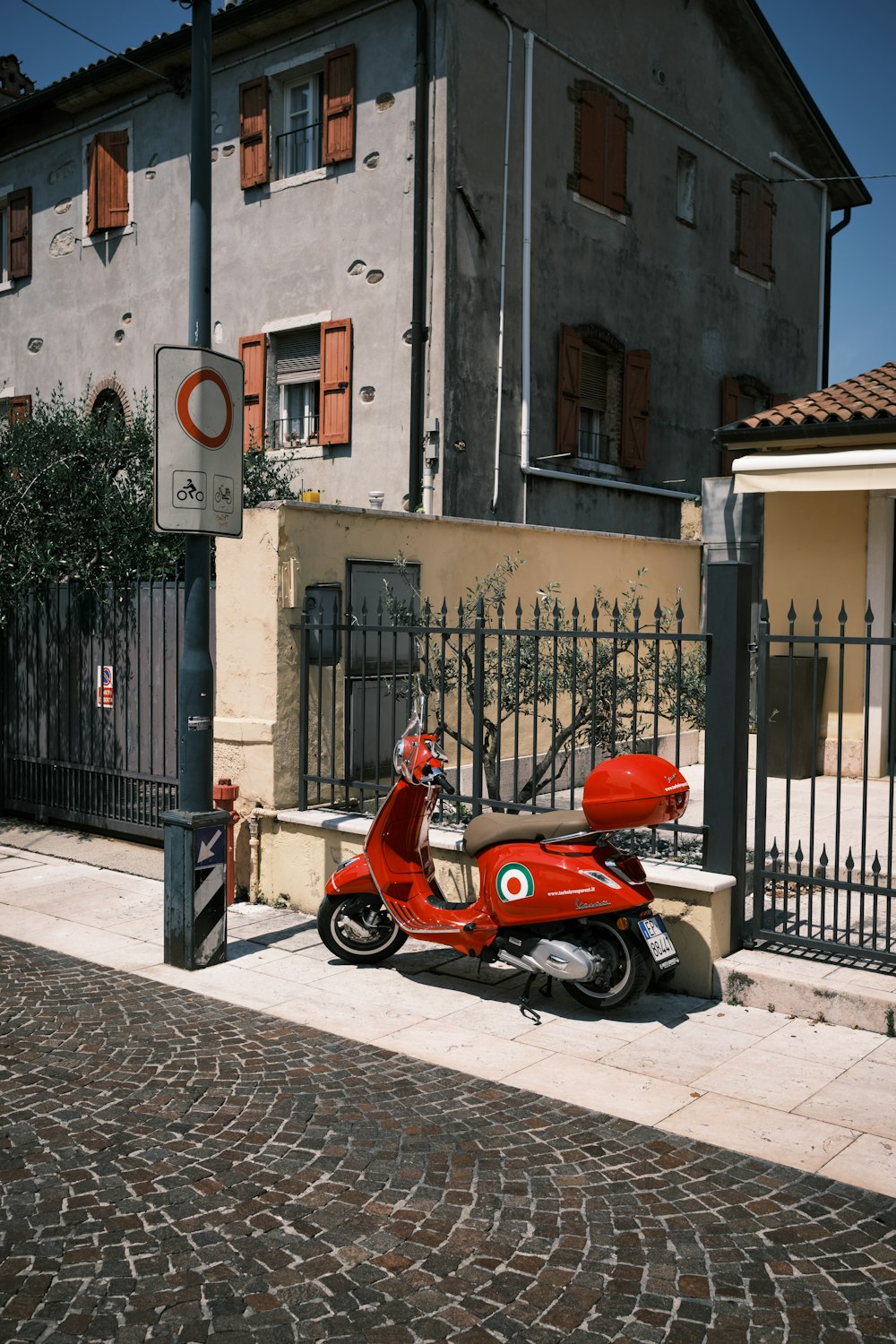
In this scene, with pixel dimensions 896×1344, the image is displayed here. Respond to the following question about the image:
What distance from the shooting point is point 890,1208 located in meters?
4.02

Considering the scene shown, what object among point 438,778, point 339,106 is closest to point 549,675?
point 438,778

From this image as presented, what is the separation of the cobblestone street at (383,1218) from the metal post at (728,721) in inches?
74.7

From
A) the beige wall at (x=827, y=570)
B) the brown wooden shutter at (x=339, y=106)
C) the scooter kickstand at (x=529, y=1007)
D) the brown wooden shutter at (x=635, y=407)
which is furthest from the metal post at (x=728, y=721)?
the brown wooden shutter at (x=635, y=407)

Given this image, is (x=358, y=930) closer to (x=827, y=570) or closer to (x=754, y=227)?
(x=827, y=570)

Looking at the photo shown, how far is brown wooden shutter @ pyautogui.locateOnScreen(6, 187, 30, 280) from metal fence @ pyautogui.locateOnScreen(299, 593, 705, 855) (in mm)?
11961

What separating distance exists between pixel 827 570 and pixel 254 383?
7423mm

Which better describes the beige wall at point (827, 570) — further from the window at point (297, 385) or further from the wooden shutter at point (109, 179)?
the wooden shutter at point (109, 179)

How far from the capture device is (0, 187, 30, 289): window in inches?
709

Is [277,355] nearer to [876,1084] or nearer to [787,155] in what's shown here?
[787,155]

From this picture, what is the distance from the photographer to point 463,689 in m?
8.04

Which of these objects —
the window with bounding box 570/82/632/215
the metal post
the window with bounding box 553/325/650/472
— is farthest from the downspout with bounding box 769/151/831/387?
the metal post

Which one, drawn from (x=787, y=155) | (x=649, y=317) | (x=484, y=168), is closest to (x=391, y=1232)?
(x=484, y=168)

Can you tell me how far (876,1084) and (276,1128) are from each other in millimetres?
2483

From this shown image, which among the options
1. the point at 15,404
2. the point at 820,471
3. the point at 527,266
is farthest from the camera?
the point at 15,404
